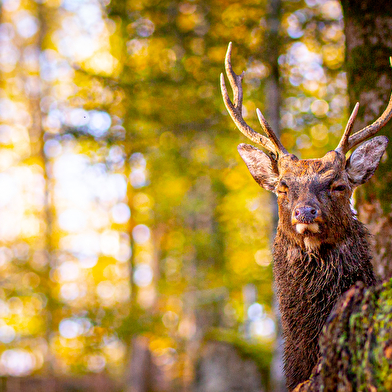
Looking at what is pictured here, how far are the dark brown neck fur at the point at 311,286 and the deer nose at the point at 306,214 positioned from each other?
1.16 ft

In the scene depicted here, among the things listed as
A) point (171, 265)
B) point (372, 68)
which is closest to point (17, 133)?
point (171, 265)

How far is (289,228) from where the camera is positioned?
12.3 feet

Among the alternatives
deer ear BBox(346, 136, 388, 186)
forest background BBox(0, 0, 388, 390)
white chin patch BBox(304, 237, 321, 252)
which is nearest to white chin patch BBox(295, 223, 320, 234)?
white chin patch BBox(304, 237, 321, 252)

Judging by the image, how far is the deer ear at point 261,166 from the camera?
14.2 feet

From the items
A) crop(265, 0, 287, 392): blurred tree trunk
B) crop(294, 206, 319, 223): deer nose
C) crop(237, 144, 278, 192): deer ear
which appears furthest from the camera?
crop(265, 0, 287, 392): blurred tree trunk

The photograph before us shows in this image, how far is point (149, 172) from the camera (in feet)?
38.7

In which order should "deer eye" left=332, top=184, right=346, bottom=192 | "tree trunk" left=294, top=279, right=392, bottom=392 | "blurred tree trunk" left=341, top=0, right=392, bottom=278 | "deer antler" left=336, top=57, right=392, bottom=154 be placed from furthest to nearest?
"blurred tree trunk" left=341, top=0, right=392, bottom=278 → "deer antler" left=336, top=57, right=392, bottom=154 → "deer eye" left=332, top=184, right=346, bottom=192 → "tree trunk" left=294, top=279, right=392, bottom=392

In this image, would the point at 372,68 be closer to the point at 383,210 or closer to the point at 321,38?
the point at 383,210

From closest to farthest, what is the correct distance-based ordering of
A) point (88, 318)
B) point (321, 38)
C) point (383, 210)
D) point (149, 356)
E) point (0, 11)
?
point (383, 210) → point (321, 38) → point (88, 318) → point (149, 356) → point (0, 11)

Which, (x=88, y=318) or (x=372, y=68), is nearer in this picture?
(x=372, y=68)

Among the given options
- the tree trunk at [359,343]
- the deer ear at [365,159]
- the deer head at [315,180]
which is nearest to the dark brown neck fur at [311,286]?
the deer head at [315,180]

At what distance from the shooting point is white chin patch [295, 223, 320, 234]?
341 cm

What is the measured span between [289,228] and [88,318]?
8.87 m

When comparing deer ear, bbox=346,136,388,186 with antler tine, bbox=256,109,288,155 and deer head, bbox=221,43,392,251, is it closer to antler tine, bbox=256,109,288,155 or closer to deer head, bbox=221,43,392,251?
deer head, bbox=221,43,392,251
